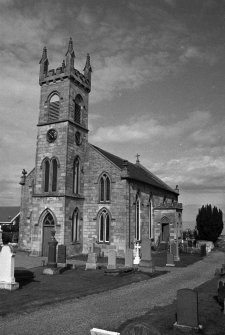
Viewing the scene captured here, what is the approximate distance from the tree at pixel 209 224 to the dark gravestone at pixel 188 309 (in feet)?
116

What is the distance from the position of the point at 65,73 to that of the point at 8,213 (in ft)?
119

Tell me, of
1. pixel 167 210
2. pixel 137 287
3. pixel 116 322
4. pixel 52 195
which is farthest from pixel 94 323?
pixel 167 210

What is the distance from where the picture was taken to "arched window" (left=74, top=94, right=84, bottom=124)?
29172mm

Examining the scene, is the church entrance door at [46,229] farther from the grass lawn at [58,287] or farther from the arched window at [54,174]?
the grass lawn at [58,287]

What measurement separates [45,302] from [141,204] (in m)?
19.7

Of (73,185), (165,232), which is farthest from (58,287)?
(165,232)

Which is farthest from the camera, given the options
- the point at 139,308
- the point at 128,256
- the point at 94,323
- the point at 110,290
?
the point at 128,256

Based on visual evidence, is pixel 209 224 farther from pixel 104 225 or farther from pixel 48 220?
pixel 48 220

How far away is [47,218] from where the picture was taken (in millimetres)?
26984

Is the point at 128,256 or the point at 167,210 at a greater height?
the point at 167,210

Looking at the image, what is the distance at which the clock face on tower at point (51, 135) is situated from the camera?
1098 inches

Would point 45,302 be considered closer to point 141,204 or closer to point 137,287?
point 137,287

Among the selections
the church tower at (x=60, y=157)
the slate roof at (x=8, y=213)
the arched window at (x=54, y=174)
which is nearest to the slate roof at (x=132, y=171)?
the church tower at (x=60, y=157)

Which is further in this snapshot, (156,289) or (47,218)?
(47,218)
